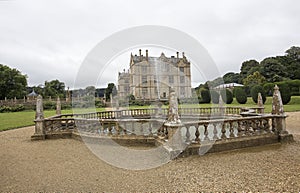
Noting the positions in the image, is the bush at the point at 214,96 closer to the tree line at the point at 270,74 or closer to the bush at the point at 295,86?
the tree line at the point at 270,74

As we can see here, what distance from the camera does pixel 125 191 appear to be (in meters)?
3.55

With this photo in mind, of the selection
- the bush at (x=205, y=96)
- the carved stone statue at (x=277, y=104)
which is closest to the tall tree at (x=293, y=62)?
the bush at (x=205, y=96)

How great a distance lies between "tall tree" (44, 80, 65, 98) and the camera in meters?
56.4

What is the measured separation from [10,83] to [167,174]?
5396 cm

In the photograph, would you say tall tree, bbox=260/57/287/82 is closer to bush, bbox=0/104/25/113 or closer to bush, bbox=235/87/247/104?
bush, bbox=235/87/247/104

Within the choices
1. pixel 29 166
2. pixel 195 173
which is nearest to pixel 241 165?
pixel 195 173

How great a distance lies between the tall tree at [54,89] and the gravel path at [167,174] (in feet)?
179

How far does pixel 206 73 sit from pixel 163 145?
187 inches

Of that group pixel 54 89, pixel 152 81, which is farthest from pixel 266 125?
pixel 54 89

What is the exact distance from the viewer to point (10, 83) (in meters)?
46.7

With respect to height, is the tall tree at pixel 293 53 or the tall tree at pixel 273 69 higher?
the tall tree at pixel 293 53

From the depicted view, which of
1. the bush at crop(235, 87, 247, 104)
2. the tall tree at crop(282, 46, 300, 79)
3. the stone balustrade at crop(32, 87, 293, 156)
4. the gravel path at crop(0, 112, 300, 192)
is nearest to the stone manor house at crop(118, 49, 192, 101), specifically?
the bush at crop(235, 87, 247, 104)

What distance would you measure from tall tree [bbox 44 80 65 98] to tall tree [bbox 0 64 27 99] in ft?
26.5

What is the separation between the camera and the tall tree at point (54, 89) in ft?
185
